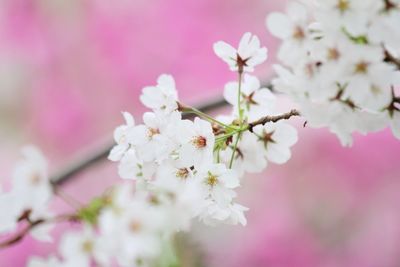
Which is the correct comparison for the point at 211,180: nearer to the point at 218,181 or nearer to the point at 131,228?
the point at 218,181

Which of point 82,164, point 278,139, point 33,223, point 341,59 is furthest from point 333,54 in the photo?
point 82,164

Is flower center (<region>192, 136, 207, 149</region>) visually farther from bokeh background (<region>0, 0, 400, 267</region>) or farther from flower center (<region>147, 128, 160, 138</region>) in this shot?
bokeh background (<region>0, 0, 400, 267</region>)

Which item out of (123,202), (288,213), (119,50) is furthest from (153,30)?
(123,202)

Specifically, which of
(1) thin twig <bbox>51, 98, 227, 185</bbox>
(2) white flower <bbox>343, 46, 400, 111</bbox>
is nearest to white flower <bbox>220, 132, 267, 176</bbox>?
(2) white flower <bbox>343, 46, 400, 111</bbox>

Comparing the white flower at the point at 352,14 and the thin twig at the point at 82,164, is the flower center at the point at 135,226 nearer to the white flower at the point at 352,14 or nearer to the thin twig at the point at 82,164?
the white flower at the point at 352,14

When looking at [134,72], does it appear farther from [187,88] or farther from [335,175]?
[335,175]

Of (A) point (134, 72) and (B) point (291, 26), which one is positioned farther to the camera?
(A) point (134, 72)

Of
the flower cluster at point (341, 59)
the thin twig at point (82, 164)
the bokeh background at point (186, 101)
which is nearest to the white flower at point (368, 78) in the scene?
the flower cluster at point (341, 59)
